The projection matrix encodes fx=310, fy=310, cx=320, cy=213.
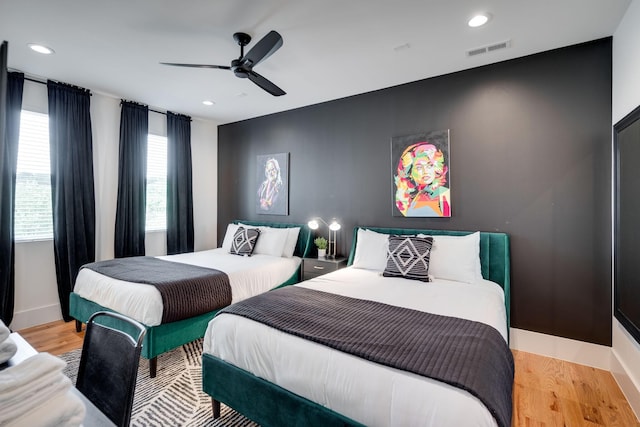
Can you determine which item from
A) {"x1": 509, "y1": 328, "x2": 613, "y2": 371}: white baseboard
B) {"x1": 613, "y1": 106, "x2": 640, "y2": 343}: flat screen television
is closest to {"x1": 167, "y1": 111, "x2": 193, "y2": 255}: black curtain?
{"x1": 509, "y1": 328, "x2": 613, "y2": 371}: white baseboard

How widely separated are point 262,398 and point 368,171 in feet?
9.07

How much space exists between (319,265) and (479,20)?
9.05 feet

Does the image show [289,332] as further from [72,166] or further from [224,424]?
[72,166]

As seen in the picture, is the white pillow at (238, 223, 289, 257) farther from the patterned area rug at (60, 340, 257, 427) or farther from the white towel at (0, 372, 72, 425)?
the white towel at (0, 372, 72, 425)

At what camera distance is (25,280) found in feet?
11.0

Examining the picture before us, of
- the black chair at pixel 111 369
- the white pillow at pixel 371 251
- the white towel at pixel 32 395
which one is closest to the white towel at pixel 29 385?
the white towel at pixel 32 395

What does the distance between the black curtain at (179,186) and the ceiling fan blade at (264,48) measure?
2.66m

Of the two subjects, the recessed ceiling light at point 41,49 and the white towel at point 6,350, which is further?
the recessed ceiling light at point 41,49

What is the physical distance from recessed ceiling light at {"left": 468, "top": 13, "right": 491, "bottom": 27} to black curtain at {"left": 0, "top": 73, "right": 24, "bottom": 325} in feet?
14.2

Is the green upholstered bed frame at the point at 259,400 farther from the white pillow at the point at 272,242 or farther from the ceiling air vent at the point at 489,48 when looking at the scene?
the ceiling air vent at the point at 489,48

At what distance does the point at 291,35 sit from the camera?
2.54 metres

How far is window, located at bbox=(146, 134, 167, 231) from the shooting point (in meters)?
4.43

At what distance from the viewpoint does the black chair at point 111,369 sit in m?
1.04

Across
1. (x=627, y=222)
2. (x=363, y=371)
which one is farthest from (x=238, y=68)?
(x=627, y=222)
